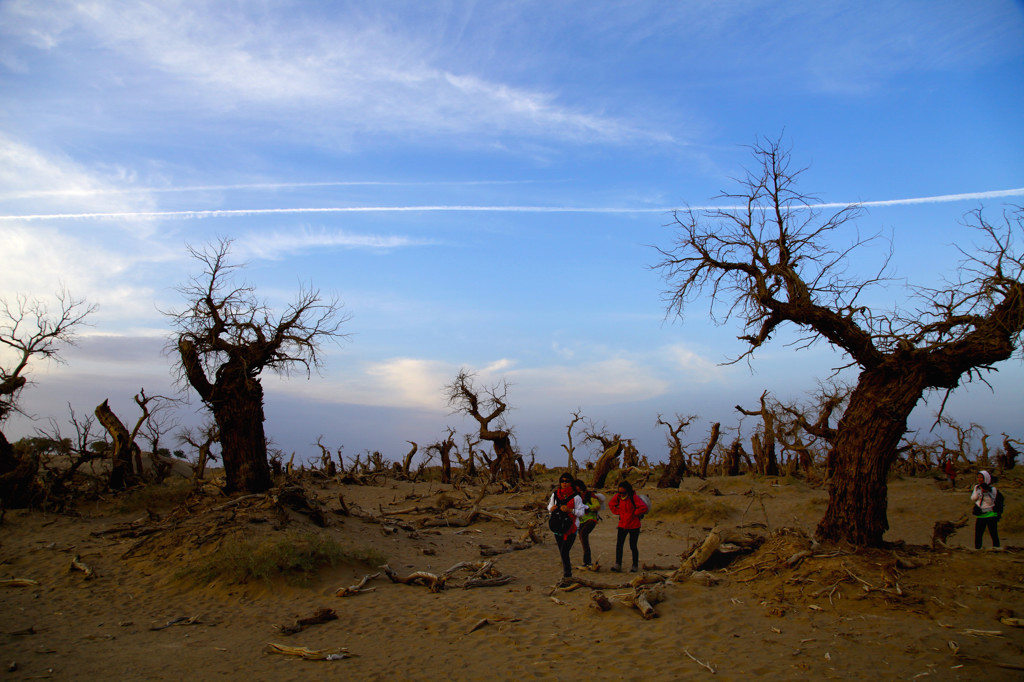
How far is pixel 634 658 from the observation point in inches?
274

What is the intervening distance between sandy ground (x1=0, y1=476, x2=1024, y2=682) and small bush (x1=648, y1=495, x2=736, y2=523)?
6652mm

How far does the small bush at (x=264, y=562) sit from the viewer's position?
1036 centimetres

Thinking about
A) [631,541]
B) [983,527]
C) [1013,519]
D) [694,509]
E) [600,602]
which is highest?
[983,527]

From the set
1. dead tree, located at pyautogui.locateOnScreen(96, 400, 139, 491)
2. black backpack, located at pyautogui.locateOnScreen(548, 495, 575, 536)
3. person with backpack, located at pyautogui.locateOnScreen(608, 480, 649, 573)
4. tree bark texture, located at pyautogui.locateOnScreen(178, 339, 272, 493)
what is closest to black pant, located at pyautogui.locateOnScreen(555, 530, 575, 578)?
black backpack, located at pyautogui.locateOnScreen(548, 495, 575, 536)

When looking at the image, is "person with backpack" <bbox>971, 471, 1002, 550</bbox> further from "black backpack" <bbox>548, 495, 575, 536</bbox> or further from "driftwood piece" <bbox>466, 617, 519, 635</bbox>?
"driftwood piece" <bbox>466, 617, 519, 635</bbox>

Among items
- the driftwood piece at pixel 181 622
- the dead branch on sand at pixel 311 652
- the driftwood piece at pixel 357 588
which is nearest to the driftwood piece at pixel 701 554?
the driftwood piece at pixel 357 588

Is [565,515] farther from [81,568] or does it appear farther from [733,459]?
[733,459]

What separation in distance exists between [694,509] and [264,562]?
1414 centimetres

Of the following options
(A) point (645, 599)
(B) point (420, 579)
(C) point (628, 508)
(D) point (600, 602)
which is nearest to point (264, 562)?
(B) point (420, 579)

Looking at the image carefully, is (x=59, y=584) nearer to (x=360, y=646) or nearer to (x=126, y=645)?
(x=126, y=645)

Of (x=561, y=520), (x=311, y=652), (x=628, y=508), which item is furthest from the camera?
(x=628, y=508)

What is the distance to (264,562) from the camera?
10367 millimetres

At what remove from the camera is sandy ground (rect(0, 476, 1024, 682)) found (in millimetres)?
6754

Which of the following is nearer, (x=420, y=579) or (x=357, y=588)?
(x=357, y=588)
